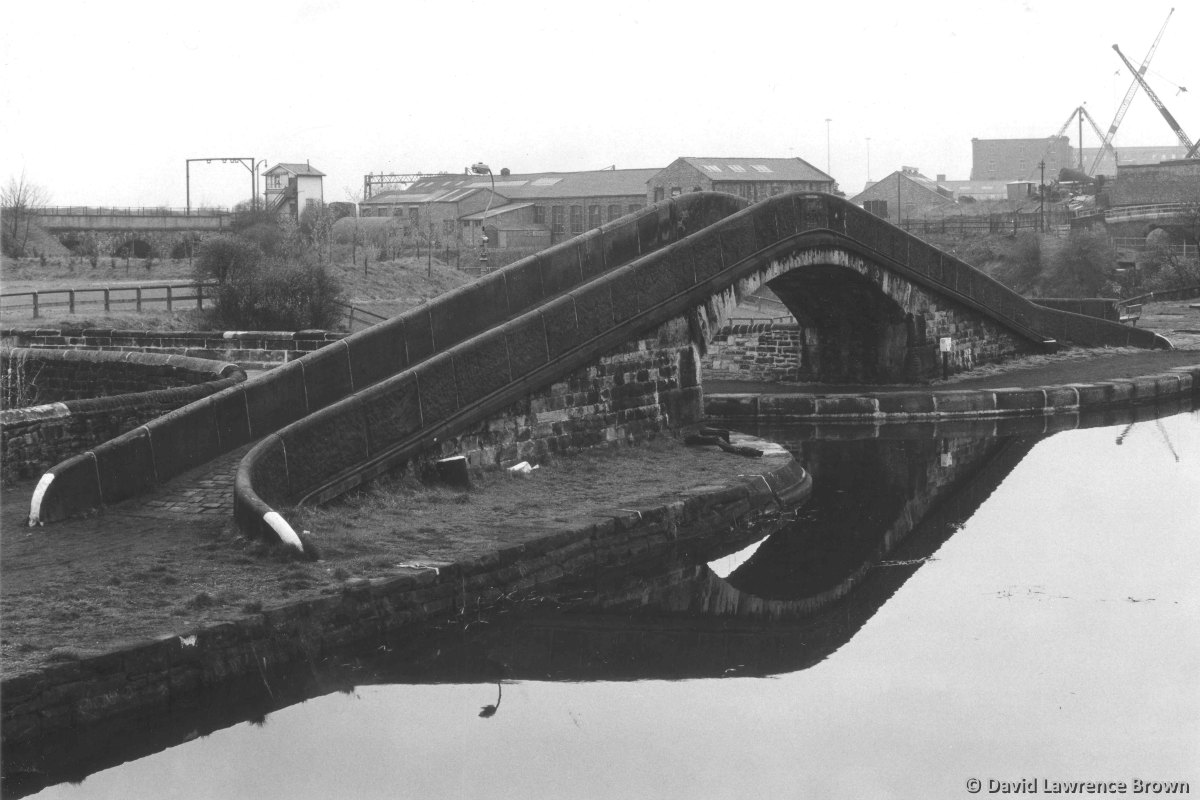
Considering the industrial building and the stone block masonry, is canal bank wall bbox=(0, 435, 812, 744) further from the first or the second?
the industrial building

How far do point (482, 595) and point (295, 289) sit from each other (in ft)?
69.2

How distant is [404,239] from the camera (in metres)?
55.1

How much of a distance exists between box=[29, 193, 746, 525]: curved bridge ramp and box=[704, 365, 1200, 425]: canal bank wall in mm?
3832

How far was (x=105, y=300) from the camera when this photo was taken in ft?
91.1

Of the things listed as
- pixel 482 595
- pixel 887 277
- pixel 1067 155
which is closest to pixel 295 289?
pixel 887 277

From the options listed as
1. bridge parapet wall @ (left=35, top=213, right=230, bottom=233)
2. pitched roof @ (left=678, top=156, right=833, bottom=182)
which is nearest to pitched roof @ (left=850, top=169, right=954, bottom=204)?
pitched roof @ (left=678, top=156, right=833, bottom=182)

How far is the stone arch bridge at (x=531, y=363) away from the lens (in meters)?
10.6

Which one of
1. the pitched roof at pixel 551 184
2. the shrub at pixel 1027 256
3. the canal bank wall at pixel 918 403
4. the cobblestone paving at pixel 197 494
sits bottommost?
the canal bank wall at pixel 918 403

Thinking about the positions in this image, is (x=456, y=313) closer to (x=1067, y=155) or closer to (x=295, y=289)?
(x=295, y=289)

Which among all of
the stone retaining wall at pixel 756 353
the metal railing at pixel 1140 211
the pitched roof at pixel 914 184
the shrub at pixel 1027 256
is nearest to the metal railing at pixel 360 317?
the stone retaining wall at pixel 756 353

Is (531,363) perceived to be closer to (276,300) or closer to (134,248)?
(276,300)

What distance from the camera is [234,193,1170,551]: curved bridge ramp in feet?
33.4

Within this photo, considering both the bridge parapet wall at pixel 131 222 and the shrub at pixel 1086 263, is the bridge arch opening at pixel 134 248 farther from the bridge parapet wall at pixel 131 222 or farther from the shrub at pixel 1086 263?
the shrub at pixel 1086 263

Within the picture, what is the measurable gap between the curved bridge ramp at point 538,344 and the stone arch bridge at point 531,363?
0.02 meters
